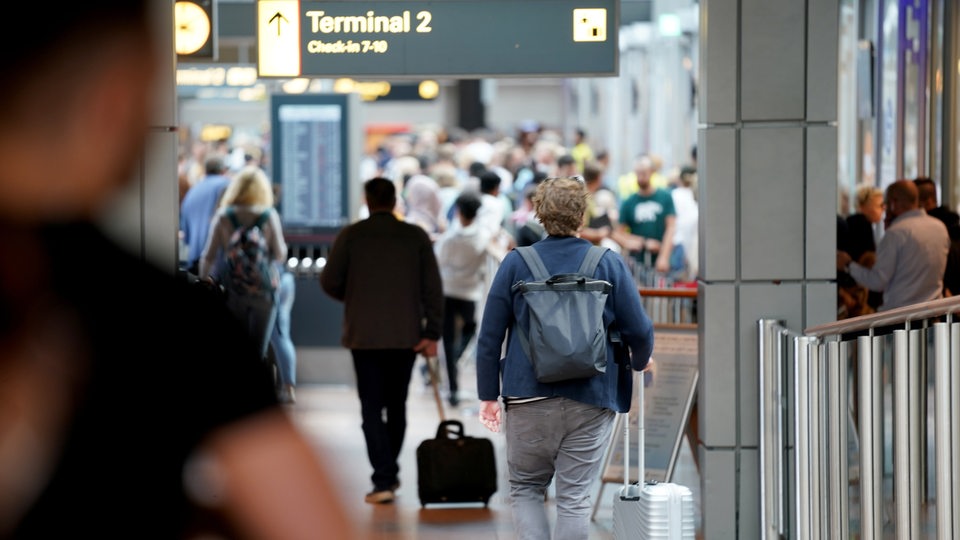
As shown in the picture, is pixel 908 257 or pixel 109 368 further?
pixel 908 257

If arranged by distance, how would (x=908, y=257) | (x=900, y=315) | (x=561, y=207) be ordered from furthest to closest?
(x=908, y=257) < (x=561, y=207) < (x=900, y=315)

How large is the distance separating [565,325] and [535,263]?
12.4 inches

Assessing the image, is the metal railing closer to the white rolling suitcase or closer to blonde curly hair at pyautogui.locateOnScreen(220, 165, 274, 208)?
the white rolling suitcase

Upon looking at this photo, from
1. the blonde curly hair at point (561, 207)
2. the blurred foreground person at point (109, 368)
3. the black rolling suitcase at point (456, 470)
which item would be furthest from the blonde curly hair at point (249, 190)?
the blurred foreground person at point (109, 368)

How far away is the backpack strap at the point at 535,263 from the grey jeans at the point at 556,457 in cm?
48

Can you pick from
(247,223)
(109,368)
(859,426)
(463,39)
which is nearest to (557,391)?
(859,426)

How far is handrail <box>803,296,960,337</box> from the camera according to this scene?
16.1 feet

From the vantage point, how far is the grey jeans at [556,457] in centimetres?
636

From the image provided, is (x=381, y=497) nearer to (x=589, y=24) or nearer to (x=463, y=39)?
(x=463, y=39)

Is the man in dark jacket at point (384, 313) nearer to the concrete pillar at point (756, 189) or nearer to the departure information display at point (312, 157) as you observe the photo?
the concrete pillar at point (756, 189)

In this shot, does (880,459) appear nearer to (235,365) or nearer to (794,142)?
(794,142)

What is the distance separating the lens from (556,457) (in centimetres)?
647

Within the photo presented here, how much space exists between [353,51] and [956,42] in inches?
350

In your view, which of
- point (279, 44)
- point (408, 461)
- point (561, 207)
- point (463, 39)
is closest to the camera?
point (561, 207)
